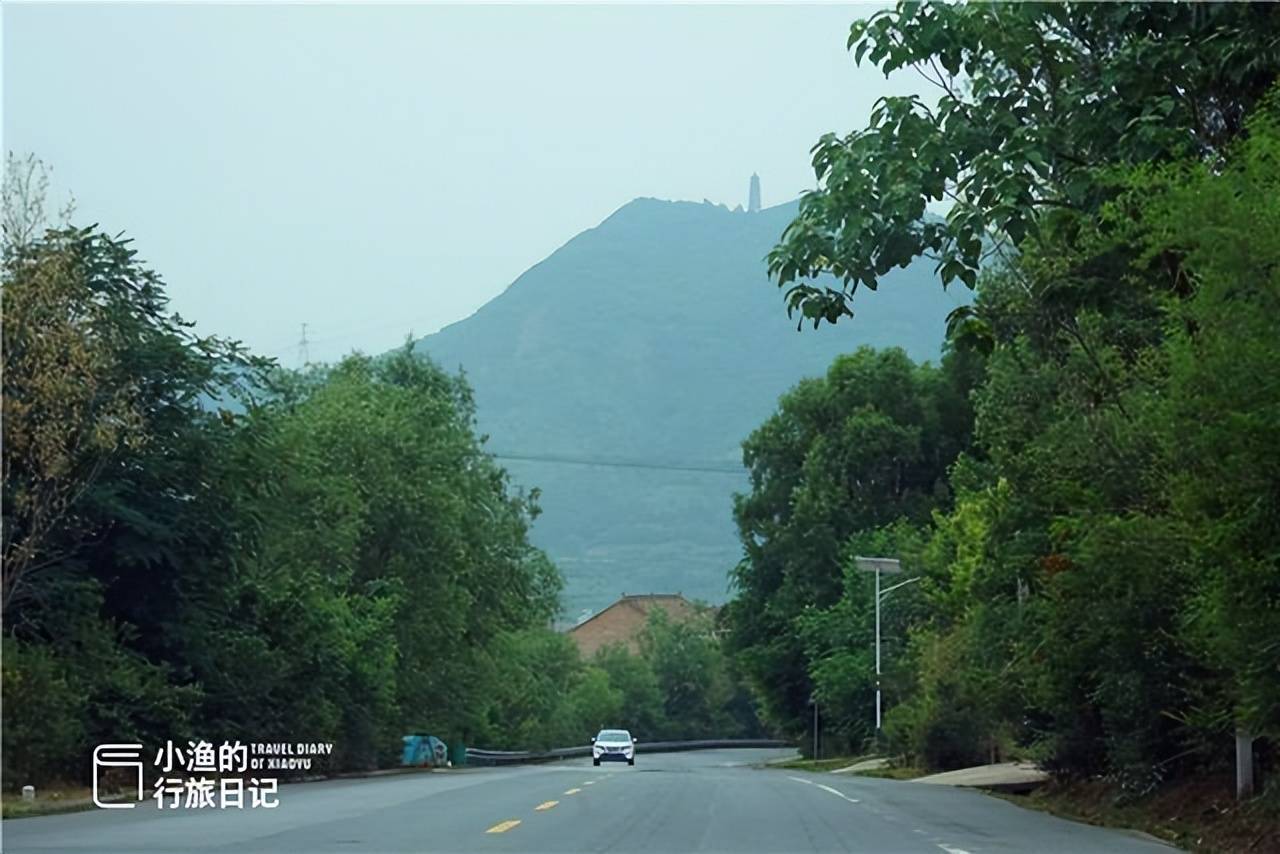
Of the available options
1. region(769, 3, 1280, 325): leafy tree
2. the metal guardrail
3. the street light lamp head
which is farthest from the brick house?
region(769, 3, 1280, 325): leafy tree

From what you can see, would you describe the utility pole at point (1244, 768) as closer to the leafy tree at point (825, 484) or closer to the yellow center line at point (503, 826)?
the yellow center line at point (503, 826)

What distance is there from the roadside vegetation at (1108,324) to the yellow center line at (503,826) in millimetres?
6146

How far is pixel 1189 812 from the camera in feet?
71.6

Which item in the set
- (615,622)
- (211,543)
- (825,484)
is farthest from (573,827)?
(615,622)

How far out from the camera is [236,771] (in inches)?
1432

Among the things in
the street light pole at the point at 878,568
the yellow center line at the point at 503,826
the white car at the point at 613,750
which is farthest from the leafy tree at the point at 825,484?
the yellow center line at the point at 503,826

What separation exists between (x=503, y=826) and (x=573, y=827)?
0.74 m

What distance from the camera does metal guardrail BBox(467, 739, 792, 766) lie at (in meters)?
76.1

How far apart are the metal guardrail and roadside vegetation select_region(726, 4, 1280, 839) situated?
44467 mm

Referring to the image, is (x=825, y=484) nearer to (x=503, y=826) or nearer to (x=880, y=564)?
(x=880, y=564)

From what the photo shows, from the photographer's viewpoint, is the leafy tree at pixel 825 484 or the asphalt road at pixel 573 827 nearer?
the asphalt road at pixel 573 827

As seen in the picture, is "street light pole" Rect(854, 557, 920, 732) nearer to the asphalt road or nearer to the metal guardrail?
the metal guardrail

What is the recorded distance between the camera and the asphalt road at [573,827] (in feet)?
52.5

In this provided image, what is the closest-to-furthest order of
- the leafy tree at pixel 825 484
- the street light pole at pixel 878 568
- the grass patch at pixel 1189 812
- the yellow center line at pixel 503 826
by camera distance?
the grass patch at pixel 1189 812 → the yellow center line at pixel 503 826 → the street light pole at pixel 878 568 → the leafy tree at pixel 825 484
